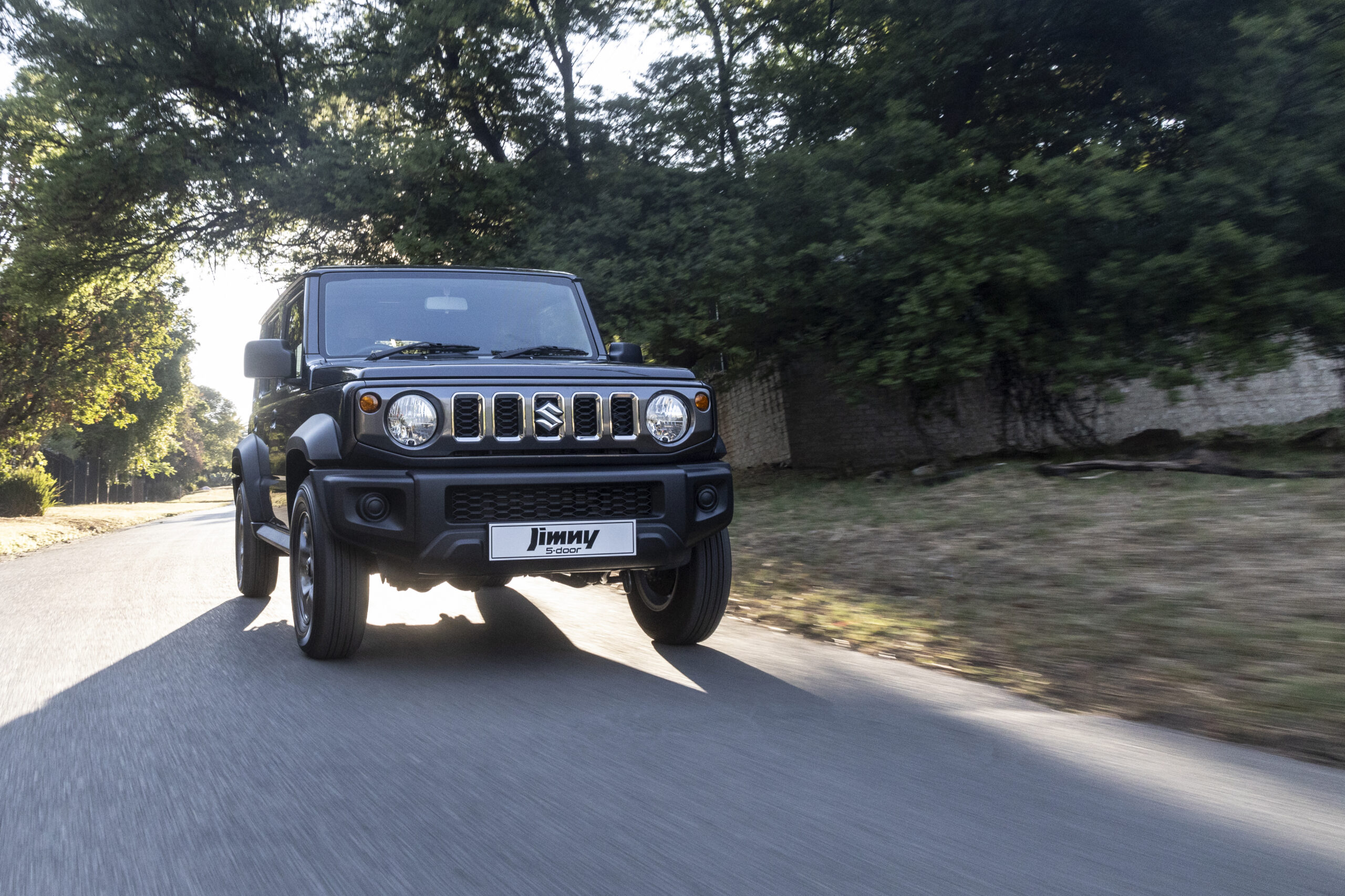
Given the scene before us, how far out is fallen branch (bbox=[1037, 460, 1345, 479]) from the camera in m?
9.69

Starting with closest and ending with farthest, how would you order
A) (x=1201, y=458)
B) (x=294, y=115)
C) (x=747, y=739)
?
(x=747, y=739)
(x=1201, y=458)
(x=294, y=115)

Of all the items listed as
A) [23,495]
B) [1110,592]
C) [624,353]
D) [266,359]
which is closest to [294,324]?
[266,359]

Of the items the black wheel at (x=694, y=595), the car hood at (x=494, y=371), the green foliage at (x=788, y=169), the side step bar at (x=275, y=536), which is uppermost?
the green foliage at (x=788, y=169)

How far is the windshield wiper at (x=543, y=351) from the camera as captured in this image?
19.5 feet

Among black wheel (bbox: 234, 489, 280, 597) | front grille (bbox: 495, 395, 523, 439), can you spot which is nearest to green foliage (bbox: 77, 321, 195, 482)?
black wheel (bbox: 234, 489, 280, 597)

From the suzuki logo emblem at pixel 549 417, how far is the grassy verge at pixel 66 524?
1226cm

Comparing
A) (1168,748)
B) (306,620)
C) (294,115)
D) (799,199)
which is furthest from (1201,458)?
(294,115)

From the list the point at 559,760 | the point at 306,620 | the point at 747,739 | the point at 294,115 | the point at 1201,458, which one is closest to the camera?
the point at 559,760

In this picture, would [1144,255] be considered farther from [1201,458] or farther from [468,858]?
[468,858]

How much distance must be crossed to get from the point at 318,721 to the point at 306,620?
53.2 inches

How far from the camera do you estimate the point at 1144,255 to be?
11789 mm

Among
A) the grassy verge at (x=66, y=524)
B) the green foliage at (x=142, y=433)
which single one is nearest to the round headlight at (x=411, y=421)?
the grassy verge at (x=66, y=524)

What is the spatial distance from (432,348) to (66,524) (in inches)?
804

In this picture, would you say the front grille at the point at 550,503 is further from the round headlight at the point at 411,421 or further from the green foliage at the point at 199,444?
the green foliage at the point at 199,444
